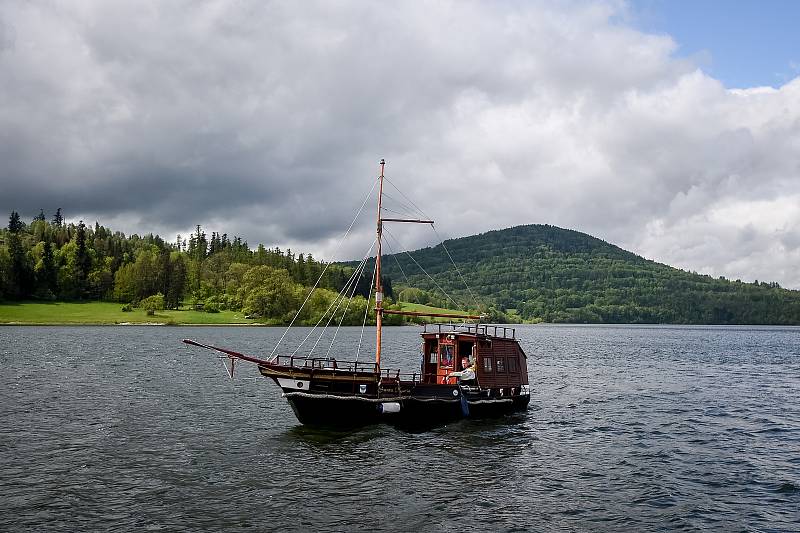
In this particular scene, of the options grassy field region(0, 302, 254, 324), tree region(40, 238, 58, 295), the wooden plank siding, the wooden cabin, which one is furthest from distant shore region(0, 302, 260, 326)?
the wooden plank siding

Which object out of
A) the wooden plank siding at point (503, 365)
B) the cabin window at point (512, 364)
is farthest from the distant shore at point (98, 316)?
the cabin window at point (512, 364)

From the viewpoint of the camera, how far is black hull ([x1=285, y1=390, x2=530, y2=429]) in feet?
125

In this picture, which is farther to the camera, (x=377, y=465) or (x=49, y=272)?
(x=49, y=272)

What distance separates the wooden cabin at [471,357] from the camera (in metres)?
44.4

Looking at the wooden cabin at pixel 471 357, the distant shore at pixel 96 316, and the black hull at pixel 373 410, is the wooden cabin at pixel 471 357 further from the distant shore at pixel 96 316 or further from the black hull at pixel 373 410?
the distant shore at pixel 96 316

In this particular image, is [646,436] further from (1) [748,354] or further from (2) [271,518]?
(1) [748,354]

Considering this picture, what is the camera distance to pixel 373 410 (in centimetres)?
3906

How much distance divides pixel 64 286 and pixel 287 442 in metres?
191

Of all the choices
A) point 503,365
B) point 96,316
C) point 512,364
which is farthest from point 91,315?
point 503,365

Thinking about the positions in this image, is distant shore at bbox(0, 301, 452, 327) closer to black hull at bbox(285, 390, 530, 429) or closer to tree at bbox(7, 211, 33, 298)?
tree at bbox(7, 211, 33, 298)

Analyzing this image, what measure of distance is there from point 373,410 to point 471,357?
369 inches

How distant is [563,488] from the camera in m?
28.3

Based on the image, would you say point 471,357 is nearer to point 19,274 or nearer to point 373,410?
point 373,410

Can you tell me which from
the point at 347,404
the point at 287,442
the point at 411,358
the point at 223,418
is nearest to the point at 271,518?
the point at 287,442
